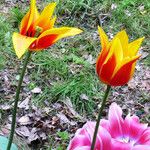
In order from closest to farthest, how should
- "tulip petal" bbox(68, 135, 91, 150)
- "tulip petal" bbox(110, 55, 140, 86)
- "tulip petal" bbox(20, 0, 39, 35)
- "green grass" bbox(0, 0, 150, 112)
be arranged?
"tulip petal" bbox(110, 55, 140, 86), "tulip petal" bbox(20, 0, 39, 35), "tulip petal" bbox(68, 135, 91, 150), "green grass" bbox(0, 0, 150, 112)

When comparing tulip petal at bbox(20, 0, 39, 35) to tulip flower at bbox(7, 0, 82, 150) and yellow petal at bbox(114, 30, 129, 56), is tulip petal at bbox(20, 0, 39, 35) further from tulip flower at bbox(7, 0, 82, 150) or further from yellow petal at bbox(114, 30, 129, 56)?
yellow petal at bbox(114, 30, 129, 56)

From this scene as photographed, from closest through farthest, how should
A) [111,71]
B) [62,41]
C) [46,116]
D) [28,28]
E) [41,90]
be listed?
1. [111,71]
2. [28,28]
3. [46,116]
4. [41,90]
5. [62,41]

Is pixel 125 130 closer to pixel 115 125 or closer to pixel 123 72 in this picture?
pixel 115 125

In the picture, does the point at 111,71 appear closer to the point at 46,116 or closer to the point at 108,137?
the point at 108,137

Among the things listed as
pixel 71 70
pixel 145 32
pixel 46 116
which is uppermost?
pixel 145 32

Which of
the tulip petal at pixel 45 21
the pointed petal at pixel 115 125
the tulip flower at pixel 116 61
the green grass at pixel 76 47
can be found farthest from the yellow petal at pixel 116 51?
the green grass at pixel 76 47

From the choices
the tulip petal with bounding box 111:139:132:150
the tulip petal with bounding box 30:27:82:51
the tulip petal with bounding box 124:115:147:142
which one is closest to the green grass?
the tulip petal with bounding box 124:115:147:142

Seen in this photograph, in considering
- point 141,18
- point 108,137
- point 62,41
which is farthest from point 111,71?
point 141,18
